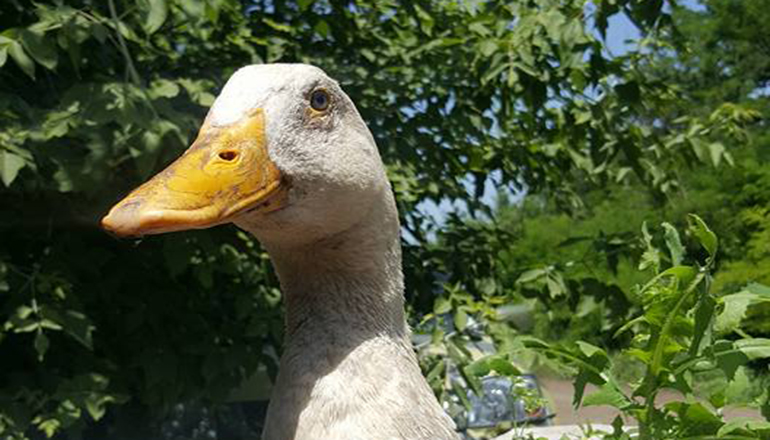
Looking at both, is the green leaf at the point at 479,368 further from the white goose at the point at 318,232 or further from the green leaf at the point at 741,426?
the green leaf at the point at 741,426

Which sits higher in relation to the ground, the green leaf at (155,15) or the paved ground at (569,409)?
the green leaf at (155,15)

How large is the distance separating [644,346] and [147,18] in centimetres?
126

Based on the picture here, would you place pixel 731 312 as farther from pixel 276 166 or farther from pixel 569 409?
A: pixel 569 409

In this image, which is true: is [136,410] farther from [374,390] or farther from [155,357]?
[374,390]

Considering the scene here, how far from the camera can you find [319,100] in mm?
1440

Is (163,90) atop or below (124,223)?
below

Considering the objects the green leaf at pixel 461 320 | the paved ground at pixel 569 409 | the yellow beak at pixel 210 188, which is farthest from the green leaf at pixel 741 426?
the paved ground at pixel 569 409

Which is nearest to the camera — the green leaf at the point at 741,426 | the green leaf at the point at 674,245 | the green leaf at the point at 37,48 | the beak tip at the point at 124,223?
the beak tip at the point at 124,223

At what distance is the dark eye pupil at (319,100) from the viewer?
1430 mm

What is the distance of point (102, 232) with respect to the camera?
304cm

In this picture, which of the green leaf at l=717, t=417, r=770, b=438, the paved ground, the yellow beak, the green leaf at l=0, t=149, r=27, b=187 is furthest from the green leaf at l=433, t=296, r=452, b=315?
the paved ground

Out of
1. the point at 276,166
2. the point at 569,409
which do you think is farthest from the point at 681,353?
the point at 569,409

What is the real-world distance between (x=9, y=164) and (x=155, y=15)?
51 centimetres

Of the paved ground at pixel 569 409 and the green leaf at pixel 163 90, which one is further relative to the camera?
the paved ground at pixel 569 409
